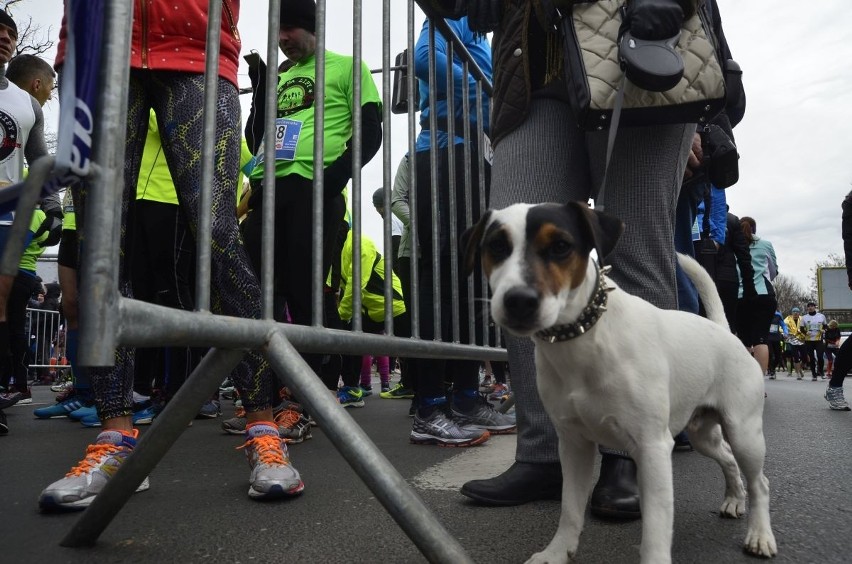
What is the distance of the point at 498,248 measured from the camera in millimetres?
1735

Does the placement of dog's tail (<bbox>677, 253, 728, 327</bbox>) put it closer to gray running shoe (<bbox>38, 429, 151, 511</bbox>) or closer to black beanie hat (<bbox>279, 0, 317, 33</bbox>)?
gray running shoe (<bbox>38, 429, 151, 511</bbox>)

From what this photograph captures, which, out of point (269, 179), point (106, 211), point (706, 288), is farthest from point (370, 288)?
point (106, 211)

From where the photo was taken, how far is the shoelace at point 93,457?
6.94ft

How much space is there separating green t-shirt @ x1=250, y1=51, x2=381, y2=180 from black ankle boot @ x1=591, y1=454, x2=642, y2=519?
2.34 m

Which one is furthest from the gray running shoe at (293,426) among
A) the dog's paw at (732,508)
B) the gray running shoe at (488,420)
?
the dog's paw at (732,508)

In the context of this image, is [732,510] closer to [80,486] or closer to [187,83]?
[80,486]

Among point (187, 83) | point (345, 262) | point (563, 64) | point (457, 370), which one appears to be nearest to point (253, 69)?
point (187, 83)

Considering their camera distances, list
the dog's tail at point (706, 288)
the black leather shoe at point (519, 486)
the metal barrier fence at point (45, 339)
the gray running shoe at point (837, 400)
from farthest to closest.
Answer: the metal barrier fence at point (45, 339)
the gray running shoe at point (837, 400)
the dog's tail at point (706, 288)
the black leather shoe at point (519, 486)

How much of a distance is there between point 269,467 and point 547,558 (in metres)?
1.06

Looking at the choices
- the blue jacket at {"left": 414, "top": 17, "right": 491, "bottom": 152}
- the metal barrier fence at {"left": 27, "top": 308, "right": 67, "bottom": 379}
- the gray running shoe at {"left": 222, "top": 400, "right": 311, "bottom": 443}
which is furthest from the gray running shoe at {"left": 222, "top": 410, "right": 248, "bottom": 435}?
the metal barrier fence at {"left": 27, "top": 308, "right": 67, "bottom": 379}

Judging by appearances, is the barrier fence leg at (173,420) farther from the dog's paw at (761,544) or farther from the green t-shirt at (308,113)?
the green t-shirt at (308,113)

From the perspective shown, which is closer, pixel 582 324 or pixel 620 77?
pixel 582 324

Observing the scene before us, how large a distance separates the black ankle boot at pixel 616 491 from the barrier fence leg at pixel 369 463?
0.76 m

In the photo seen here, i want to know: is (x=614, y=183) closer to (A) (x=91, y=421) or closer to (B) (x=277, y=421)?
(B) (x=277, y=421)
